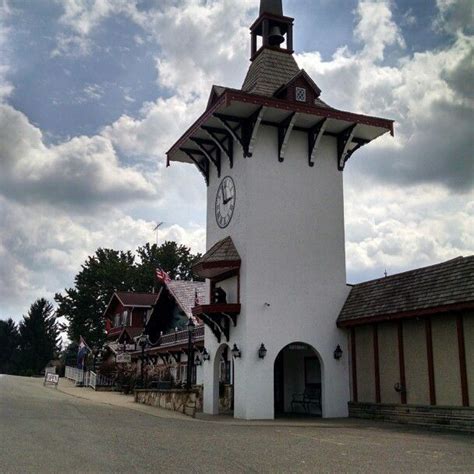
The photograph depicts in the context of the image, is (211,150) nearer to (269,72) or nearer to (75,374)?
(269,72)

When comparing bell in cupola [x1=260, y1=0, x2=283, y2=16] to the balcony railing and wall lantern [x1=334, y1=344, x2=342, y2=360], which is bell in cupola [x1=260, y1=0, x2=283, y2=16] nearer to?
wall lantern [x1=334, y1=344, x2=342, y2=360]

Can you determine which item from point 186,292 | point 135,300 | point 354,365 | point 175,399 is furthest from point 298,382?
point 135,300

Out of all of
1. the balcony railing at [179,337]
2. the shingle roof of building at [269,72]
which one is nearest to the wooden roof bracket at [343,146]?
the shingle roof of building at [269,72]

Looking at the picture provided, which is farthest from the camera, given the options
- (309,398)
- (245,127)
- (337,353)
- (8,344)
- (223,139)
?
(8,344)

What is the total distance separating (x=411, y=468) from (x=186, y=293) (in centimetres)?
2598

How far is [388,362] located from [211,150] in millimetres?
9518

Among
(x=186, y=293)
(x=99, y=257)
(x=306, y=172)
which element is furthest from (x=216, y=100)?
(x=99, y=257)

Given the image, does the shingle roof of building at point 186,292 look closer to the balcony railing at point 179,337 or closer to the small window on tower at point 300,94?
the balcony railing at point 179,337

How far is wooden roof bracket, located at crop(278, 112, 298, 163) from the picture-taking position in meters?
19.8

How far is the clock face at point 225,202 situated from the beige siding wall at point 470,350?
829 centimetres

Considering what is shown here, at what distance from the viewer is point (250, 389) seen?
59.6 ft

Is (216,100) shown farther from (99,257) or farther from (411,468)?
(99,257)

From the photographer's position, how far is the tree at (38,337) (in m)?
70.2

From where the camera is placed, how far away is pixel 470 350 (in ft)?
48.0
